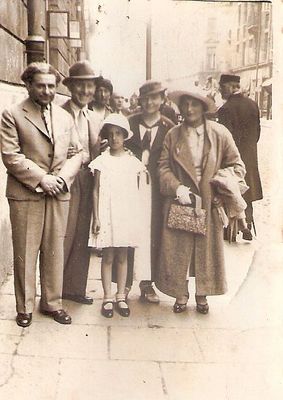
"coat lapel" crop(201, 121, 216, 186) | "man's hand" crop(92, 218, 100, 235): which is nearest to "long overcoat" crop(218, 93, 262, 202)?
"coat lapel" crop(201, 121, 216, 186)

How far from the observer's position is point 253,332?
3.73m

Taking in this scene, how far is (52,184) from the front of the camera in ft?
11.4

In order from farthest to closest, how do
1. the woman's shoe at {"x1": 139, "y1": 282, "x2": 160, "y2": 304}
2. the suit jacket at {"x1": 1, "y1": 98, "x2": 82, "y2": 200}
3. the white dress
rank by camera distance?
the woman's shoe at {"x1": 139, "y1": 282, "x2": 160, "y2": 304} → the white dress → the suit jacket at {"x1": 1, "y1": 98, "x2": 82, "y2": 200}

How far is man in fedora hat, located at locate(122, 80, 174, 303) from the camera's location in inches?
139

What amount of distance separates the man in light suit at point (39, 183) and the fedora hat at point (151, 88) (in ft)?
1.59

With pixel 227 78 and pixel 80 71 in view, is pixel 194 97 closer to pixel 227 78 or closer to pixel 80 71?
pixel 227 78

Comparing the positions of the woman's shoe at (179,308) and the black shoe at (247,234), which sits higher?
the black shoe at (247,234)

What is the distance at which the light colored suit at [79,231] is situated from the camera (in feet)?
11.8

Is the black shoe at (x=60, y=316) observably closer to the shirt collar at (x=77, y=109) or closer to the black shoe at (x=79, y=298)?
the black shoe at (x=79, y=298)

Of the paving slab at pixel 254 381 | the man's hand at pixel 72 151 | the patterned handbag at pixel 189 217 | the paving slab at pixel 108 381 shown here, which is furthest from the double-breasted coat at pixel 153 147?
the paving slab at pixel 254 381

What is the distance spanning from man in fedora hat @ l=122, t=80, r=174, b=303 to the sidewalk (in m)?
0.19

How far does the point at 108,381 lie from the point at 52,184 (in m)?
1.27

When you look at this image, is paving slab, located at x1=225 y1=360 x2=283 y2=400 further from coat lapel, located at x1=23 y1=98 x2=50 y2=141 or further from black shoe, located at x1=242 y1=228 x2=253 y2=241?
coat lapel, located at x1=23 y1=98 x2=50 y2=141

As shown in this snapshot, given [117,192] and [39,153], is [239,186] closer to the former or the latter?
[117,192]
